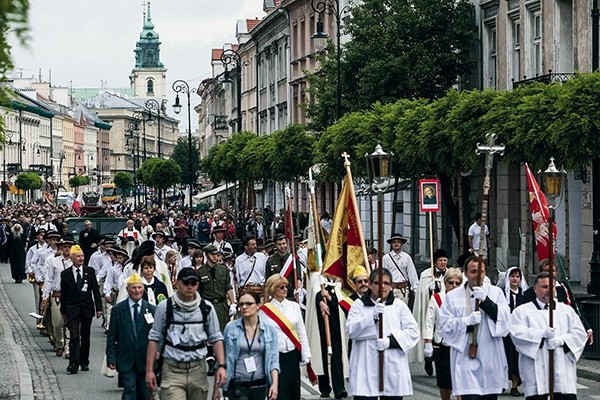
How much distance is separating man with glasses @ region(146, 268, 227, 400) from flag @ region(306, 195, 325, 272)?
5.69 m

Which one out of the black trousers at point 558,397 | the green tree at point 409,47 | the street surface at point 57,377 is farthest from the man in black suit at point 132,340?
the green tree at point 409,47

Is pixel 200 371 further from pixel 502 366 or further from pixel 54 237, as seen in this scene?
pixel 54 237

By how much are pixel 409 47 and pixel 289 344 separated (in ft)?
95.4

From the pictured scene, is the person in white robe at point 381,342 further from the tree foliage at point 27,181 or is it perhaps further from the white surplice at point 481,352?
the tree foliage at point 27,181

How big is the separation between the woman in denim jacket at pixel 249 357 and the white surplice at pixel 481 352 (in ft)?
6.17

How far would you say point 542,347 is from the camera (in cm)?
1255

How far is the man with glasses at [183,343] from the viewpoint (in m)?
11.8

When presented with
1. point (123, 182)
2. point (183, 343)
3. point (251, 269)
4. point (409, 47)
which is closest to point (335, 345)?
point (183, 343)

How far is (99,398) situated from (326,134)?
22865mm

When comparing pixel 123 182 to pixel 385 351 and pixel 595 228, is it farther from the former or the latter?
pixel 385 351

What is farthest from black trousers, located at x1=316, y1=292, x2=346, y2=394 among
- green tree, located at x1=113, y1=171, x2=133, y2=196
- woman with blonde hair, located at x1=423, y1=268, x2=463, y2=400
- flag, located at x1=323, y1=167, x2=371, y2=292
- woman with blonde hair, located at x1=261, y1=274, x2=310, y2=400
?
green tree, located at x1=113, y1=171, x2=133, y2=196

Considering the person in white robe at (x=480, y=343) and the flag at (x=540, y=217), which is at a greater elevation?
the flag at (x=540, y=217)

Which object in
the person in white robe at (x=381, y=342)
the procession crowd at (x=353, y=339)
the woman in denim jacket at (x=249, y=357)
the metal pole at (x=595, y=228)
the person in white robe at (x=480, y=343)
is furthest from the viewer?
the metal pole at (x=595, y=228)

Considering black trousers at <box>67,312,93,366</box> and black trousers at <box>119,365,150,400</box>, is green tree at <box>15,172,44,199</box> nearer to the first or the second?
black trousers at <box>67,312,93,366</box>
